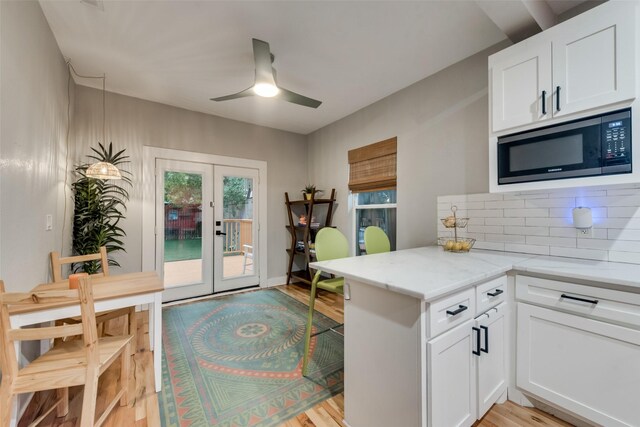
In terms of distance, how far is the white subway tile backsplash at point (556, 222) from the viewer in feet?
5.16

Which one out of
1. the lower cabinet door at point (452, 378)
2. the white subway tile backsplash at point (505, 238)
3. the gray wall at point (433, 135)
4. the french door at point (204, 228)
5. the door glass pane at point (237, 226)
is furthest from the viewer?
the door glass pane at point (237, 226)

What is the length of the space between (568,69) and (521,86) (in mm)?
237

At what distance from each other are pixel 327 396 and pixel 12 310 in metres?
1.83

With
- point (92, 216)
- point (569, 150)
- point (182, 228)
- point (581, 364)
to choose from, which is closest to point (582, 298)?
point (581, 364)

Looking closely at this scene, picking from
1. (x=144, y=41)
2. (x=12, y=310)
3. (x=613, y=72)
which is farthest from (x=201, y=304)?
(x=613, y=72)

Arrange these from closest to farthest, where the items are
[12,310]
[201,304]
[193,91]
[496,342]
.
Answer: [12,310] → [496,342] → [193,91] → [201,304]

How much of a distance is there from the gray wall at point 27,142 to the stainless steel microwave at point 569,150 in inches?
120

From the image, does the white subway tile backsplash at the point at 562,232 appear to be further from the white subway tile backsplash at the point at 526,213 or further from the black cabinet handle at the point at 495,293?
the black cabinet handle at the point at 495,293

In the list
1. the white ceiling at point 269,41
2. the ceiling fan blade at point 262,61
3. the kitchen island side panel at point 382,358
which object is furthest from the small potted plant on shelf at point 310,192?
the kitchen island side panel at point 382,358

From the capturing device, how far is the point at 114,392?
Result: 1746 mm

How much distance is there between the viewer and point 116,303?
1.64 m

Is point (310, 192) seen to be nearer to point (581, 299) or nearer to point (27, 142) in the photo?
point (27, 142)

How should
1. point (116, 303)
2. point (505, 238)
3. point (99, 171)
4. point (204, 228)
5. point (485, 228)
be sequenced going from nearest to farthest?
point (116, 303)
point (505, 238)
point (485, 228)
point (99, 171)
point (204, 228)

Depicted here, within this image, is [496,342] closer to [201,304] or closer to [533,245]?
[533,245]
